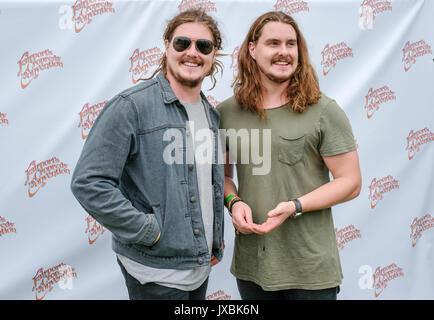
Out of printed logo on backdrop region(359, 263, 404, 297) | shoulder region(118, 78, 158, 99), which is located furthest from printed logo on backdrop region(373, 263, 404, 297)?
shoulder region(118, 78, 158, 99)

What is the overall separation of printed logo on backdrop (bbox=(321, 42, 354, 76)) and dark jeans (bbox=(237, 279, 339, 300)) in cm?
150

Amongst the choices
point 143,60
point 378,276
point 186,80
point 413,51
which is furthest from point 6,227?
point 413,51

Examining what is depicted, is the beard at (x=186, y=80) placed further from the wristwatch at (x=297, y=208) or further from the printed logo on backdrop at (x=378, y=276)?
the printed logo on backdrop at (x=378, y=276)

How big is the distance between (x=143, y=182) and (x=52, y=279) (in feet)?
5.18

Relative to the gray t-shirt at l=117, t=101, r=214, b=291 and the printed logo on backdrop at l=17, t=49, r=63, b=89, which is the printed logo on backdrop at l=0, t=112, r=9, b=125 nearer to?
the printed logo on backdrop at l=17, t=49, r=63, b=89

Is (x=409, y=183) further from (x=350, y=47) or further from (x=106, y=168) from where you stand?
(x=106, y=168)

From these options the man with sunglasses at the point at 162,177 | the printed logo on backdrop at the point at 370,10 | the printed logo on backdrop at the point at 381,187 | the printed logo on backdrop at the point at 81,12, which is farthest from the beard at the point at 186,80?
the printed logo on backdrop at the point at 381,187

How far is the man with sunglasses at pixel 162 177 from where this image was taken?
4.17 ft

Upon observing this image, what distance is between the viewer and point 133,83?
240 cm

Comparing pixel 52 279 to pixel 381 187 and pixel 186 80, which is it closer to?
pixel 186 80

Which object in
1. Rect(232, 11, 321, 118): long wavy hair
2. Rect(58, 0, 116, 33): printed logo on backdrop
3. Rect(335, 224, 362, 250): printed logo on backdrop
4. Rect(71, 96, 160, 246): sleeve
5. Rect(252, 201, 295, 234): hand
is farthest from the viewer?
Rect(335, 224, 362, 250): printed logo on backdrop

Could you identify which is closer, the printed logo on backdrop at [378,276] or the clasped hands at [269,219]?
the clasped hands at [269,219]

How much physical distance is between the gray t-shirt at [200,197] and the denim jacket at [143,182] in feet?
0.09

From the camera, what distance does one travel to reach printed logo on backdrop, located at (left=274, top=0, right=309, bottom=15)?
93.9 inches
